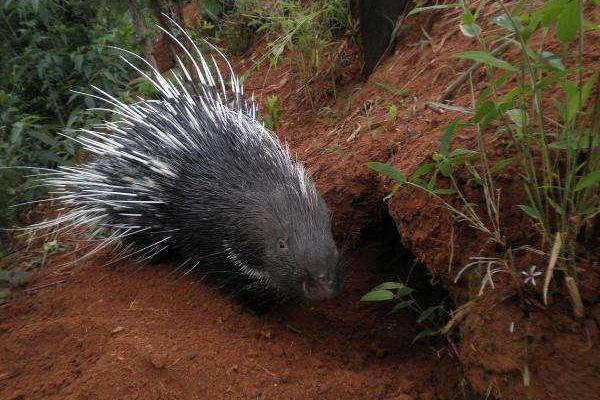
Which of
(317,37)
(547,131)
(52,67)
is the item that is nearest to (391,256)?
(547,131)

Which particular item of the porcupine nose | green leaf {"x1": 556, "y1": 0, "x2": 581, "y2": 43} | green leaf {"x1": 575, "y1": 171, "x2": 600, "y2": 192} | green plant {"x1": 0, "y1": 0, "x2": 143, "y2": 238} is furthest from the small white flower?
green plant {"x1": 0, "y1": 0, "x2": 143, "y2": 238}

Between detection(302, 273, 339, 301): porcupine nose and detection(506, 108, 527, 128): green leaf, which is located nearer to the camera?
detection(506, 108, 527, 128): green leaf

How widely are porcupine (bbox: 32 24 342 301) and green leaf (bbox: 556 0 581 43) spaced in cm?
153

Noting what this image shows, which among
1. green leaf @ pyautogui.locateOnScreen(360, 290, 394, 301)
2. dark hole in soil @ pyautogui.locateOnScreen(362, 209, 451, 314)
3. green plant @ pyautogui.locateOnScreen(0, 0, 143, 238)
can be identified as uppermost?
green plant @ pyautogui.locateOnScreen(0, 0, 143, 238)

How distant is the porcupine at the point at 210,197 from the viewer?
281 centimetres

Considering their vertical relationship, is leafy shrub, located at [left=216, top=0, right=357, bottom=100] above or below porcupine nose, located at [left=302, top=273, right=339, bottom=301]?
above

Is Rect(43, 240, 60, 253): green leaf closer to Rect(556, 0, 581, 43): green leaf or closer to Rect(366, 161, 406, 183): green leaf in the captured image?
Rect(366, 161, 406, 183): green leaf

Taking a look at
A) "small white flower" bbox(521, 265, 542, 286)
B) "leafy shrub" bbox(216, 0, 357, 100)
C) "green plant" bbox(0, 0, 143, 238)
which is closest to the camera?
"small white flower" bbox(521, 265, 542, 286)

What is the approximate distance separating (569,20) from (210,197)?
221 cm

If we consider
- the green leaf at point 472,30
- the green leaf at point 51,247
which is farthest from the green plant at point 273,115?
the green leaf at point 472,30

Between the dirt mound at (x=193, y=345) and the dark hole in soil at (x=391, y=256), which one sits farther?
the dark hole in soil at (x=391, y=256)

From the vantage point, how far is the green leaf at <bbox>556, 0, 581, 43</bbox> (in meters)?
1.38

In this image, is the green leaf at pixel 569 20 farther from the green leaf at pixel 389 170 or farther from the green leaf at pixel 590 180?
the green leaf at pixel 389 170

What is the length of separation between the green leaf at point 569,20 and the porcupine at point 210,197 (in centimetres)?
153
